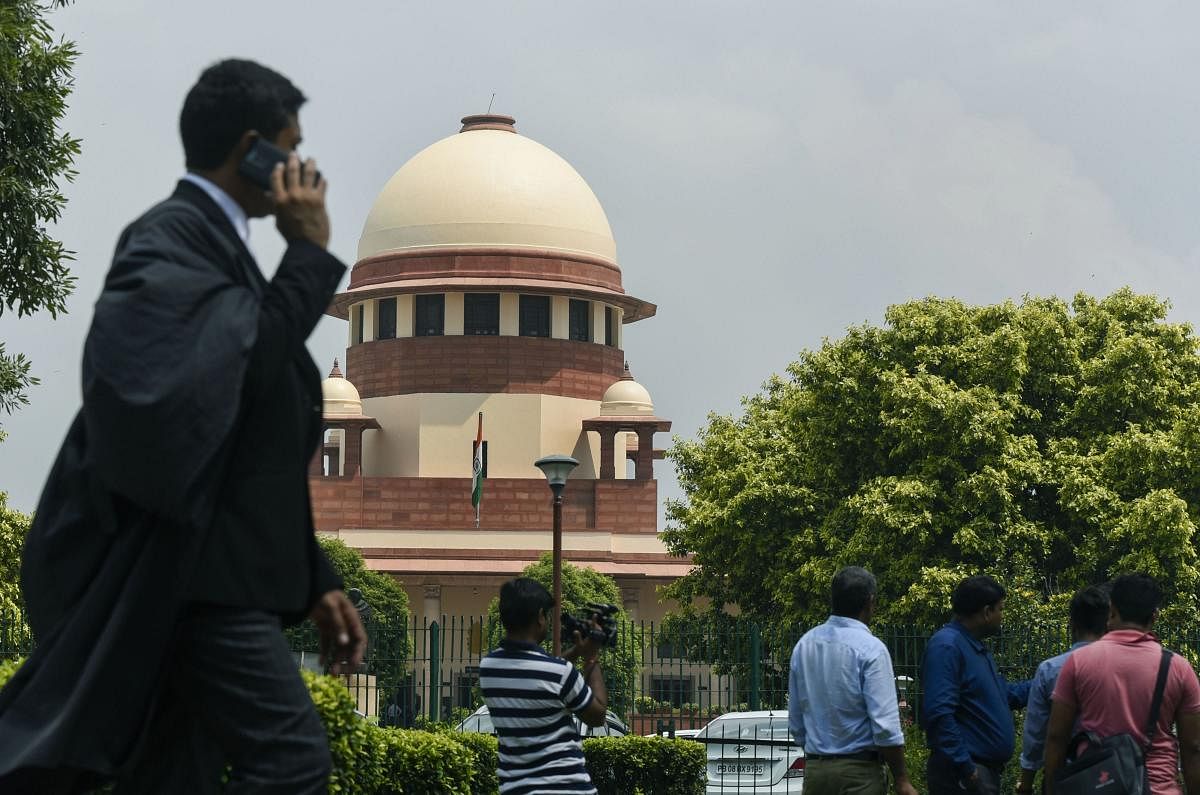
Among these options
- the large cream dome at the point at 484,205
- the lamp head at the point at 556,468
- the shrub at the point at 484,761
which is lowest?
the shrub at the point at 484,761

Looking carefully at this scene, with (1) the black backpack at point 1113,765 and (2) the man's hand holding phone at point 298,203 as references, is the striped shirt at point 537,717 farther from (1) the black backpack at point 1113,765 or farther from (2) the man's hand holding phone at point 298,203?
(2) the man's hand holding phone at point 298,203

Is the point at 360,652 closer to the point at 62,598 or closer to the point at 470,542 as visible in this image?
the point at 62,598

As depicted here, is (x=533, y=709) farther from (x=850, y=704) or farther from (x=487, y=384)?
(x=487, y=384)

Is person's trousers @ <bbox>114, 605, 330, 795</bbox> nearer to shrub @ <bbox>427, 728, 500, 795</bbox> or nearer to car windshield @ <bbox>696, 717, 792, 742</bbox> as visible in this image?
shrub @ <bbox>427, 728, 500, 795</bbox>

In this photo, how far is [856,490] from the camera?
2989 cm

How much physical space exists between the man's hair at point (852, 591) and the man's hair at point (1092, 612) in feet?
2.84

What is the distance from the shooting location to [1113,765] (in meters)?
5.66

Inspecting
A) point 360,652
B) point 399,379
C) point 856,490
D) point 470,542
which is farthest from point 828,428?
point 360,652

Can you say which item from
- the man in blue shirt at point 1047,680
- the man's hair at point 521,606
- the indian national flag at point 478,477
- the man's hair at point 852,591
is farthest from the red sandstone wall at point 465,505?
the man's hair at point 521,606

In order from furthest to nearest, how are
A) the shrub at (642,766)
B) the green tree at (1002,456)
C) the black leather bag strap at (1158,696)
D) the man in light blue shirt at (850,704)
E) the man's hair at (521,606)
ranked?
the green tree at (1002,456)
the shrub at (642,766)
the man in light blue shirt at (850,704)
the man's hair at (521,606)
the black leather bag strap at (1158,696)

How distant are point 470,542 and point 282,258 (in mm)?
42140

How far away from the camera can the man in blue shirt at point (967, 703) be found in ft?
21.5

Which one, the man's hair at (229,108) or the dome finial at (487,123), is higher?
the dome finial at (487,123)

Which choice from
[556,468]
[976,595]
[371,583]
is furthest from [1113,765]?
[371,583]
